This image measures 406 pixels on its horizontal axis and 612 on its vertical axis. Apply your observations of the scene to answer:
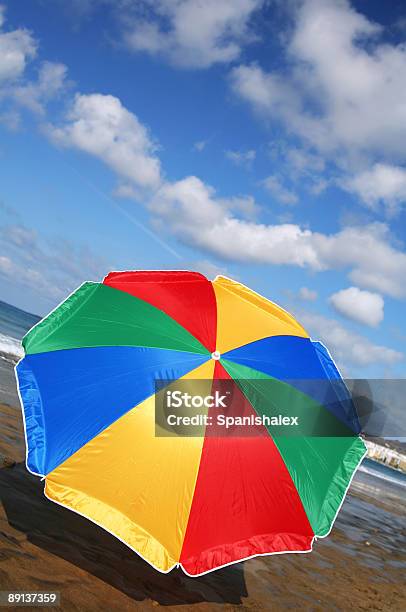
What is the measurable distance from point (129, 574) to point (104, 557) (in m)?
0.33

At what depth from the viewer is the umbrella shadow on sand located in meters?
4.32

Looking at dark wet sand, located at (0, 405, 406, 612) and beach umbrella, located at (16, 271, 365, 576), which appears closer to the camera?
beach umbrella, located at (16, 271, 365, 576)

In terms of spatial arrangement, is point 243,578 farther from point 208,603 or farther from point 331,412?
point 331,412

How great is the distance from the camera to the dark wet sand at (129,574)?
398cm

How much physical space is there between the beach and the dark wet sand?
1 cm

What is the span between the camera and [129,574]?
14.5 feet

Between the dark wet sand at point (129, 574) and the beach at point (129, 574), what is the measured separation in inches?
0.4

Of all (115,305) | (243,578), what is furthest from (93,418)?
(243,578)
